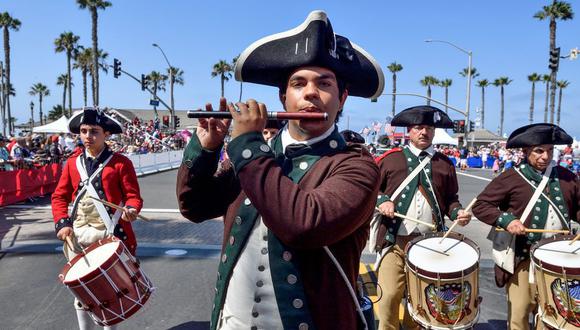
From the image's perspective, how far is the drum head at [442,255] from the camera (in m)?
3.23

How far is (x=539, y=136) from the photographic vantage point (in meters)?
3.81

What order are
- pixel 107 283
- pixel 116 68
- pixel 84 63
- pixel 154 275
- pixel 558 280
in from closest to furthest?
pixel 107 283
pixel 558 280
pixel 154 275
pixel 116 68
pixel 84 63

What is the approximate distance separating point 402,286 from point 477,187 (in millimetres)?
14275

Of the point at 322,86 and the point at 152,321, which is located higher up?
the point at 322,86

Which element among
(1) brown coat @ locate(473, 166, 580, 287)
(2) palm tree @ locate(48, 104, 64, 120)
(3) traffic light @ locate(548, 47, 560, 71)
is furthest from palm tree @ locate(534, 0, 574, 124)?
(2) palm tree @ locate(48, 104, 64, 120)

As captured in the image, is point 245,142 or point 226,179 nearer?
point 245,142

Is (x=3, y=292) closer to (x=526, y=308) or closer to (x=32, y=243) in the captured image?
(x=32, y=243)

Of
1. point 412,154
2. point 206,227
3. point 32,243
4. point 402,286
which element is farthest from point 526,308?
point 32,243

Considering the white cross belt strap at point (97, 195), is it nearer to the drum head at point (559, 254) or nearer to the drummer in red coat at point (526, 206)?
the drummer in red coat at point (526, 206)

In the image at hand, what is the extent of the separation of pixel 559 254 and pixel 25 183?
12.2 metres

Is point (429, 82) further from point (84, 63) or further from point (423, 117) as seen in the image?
point (423, 117)

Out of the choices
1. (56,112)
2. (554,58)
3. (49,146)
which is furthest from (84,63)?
(554,58)

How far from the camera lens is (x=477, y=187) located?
16891 millimetres

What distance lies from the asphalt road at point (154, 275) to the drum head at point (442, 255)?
1511 millimetres
